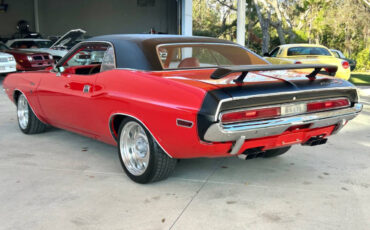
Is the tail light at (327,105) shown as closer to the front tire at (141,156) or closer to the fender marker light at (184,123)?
the fender marker light at (184,123)

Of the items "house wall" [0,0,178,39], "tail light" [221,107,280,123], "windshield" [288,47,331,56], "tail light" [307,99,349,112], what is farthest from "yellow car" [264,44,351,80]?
"house wall" [0,0,178,39]

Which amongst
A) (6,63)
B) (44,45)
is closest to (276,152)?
(6,63)

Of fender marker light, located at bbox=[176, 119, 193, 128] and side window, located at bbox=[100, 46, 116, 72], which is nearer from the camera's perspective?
fender marker light, located at bbox=[176, 119, 193, 128]

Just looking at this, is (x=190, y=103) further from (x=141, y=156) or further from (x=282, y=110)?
(x=141, y=156)

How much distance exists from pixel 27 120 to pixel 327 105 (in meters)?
4.02

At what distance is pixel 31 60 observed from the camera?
13.4m

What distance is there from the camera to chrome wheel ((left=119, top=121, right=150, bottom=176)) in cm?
373

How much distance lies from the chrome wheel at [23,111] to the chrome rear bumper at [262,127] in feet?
11.6

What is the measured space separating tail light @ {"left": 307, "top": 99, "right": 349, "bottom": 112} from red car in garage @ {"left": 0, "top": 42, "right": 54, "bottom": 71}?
1140 cm

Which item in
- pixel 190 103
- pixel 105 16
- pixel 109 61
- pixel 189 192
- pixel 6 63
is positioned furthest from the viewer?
pixel 105 16

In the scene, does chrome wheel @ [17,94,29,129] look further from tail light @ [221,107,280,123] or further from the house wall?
the house wall

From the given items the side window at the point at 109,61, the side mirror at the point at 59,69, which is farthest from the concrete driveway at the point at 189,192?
the side window at the point at 109,61

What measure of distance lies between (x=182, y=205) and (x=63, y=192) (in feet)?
3.49

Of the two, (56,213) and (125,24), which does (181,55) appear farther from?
(125,24)
